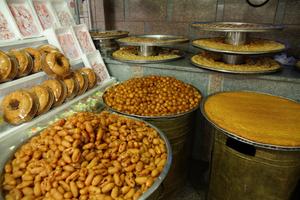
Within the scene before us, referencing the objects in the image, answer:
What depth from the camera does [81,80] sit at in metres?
2.32

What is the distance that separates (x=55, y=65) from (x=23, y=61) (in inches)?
10.3

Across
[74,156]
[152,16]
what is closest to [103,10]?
[152,16]

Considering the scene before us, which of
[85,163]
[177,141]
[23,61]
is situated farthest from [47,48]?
[177,141]

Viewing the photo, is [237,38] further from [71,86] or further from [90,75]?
[71,86]

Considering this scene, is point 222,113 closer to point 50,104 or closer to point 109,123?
point 109,123

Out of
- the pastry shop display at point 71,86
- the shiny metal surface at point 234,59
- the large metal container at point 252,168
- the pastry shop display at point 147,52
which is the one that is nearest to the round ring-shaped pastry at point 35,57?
the pastry shop display at point 71,86

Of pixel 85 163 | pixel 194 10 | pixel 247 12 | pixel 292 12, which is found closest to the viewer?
pixel 85 163

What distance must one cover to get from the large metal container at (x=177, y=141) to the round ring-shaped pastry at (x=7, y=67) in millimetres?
874

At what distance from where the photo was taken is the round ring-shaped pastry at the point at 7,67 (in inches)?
68.6

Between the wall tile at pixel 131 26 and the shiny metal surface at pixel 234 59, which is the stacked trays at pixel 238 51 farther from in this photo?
the wall tile at pixel 131 26

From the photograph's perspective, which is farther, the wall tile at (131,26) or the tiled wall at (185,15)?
the wall tile at (131,26)

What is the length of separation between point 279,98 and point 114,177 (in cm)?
167

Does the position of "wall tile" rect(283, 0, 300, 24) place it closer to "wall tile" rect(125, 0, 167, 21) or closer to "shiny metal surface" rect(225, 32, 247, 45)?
"shiny metal surface" rect(225, 32, 247, 45)

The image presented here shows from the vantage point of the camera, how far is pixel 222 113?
177 centimetres
